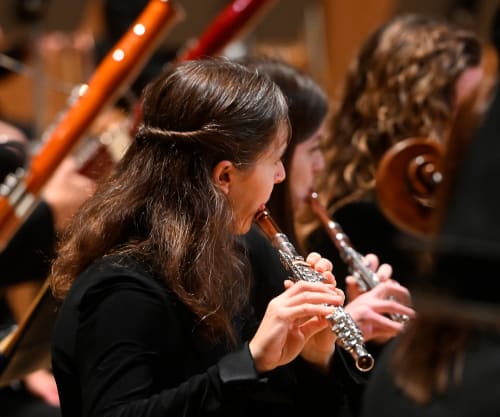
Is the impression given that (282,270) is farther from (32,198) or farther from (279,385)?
(32,198)

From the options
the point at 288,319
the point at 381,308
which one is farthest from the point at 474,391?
the point at 381,308

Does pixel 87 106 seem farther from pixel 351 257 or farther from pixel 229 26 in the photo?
pixel 351 257

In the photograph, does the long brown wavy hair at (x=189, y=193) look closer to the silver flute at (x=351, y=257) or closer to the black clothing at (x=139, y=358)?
the black clothing at (x=139, y=358)

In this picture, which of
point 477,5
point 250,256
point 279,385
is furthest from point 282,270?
point 477,5

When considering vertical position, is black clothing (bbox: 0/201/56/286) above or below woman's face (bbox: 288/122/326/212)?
above

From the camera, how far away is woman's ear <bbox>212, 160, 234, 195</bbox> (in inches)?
55.0

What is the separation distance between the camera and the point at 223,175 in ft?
4.63

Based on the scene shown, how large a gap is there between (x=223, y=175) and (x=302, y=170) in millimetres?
456

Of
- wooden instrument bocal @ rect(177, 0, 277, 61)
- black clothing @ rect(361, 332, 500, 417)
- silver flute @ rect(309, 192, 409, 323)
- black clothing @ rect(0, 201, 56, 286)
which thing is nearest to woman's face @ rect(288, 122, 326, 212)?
silver flute @ rect(309, 192, 409, 323)

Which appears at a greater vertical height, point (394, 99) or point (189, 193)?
point (189, 193)

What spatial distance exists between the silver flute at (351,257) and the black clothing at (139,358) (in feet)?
1.15

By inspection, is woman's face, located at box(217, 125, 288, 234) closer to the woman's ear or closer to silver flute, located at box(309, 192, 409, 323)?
the woman's ear

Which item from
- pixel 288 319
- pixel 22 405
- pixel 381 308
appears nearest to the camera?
pixel 288 319

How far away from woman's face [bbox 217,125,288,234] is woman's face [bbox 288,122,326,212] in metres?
0.36
